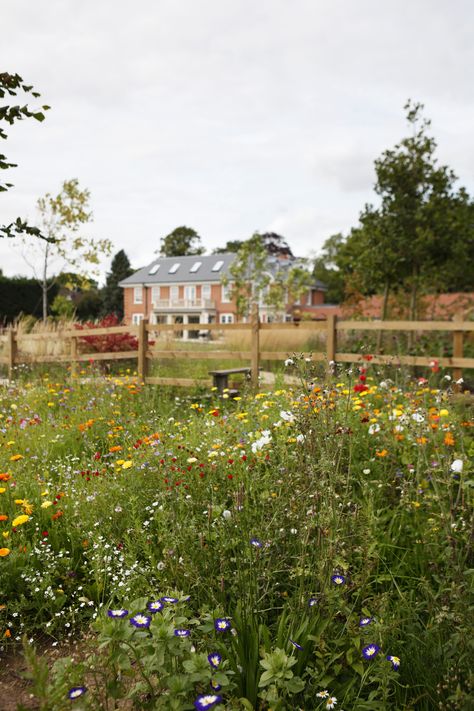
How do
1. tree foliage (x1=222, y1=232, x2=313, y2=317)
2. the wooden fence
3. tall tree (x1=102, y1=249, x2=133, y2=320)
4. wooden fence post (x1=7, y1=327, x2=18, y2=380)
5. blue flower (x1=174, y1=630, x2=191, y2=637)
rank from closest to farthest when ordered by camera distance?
1. blue flower (x1=174, y1=630, x2=191, y2=637)
2. the wooden fence
3. wooden fence post (x1=7, y1=327, x2=18, y2=380)
4. tree foliage (x1=222, y1=232, x2=313, y2=317)
5. tall tree (x1=102, y1=249, x2=133, y2=320)

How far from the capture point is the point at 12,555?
2855mm

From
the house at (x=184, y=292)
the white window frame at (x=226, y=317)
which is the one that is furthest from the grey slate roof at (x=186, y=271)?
the white window frame at (x=226, y=317)

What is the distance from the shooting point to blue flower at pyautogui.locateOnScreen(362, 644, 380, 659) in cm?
183

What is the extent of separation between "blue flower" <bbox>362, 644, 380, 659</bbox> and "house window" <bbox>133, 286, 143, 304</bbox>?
5090 cm

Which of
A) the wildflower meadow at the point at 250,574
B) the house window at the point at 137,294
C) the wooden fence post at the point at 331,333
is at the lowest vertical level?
the wildflower meadow at the point at 250,574

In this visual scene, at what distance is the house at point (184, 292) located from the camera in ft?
157

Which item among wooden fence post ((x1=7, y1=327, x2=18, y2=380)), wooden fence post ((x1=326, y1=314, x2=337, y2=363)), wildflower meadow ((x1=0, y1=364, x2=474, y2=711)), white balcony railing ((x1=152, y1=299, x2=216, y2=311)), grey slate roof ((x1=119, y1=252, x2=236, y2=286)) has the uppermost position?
grey slate roof ((x1=119, y1=252, x2=236, y2=286))

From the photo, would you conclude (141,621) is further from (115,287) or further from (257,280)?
(115,287)

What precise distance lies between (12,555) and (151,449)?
4.19 feet

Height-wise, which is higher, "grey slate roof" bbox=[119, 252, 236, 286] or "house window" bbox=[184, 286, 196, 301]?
"grey slate roof" bbox=[119, 252, 236, 286]

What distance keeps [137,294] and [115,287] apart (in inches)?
169

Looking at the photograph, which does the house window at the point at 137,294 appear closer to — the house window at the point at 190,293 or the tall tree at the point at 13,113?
the house window at the point at 190,293

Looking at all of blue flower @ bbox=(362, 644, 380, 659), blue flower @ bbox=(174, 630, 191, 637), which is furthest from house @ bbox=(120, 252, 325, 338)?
blue flower @ bbox=(174, 630, 191, 637)

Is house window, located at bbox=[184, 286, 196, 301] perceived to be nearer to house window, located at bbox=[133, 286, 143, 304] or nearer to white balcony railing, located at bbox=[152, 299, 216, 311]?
white balcony railing, located at bbox=[152, 299, 216, 311]
